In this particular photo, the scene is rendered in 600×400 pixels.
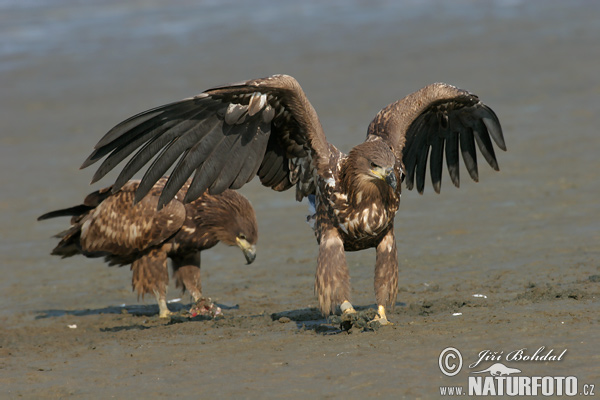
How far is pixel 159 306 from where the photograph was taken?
29.7 ft

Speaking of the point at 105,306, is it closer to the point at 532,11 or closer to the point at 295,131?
the point at 295,131

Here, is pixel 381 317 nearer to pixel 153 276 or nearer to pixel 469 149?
pixel 469 149

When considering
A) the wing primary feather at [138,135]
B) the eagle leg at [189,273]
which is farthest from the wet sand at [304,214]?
the wing primary feather at [138,135]

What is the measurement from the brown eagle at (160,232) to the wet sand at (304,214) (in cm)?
42

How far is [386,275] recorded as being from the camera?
291 inches

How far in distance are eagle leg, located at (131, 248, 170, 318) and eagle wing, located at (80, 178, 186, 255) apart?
0.42ft

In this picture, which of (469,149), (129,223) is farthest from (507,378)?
(129,223)

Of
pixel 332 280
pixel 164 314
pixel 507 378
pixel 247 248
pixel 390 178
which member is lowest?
pixel 507 378

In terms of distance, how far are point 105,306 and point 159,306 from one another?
729 mm

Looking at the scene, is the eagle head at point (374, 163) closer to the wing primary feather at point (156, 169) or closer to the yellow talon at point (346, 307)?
the yellow talon at point (346, 307)

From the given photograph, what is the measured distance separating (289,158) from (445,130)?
1827 millimetres

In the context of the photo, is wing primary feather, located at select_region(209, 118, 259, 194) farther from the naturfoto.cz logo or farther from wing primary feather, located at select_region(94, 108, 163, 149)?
the naturfoto.cz logo

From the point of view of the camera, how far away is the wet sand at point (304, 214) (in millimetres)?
6297

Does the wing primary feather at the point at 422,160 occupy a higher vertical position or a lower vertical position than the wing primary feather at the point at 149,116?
lower
